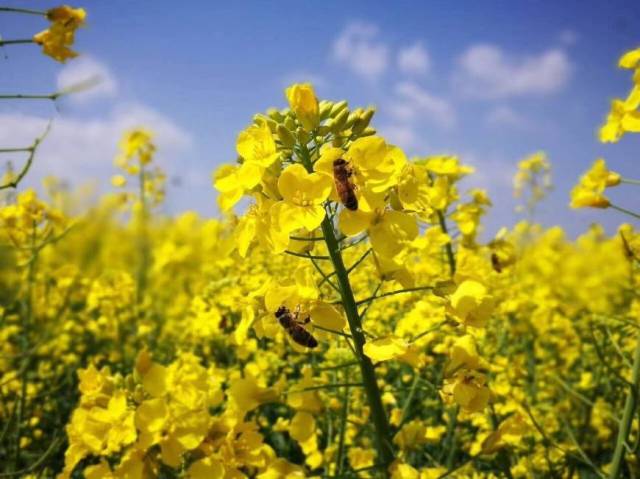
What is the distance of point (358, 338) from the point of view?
169 cm

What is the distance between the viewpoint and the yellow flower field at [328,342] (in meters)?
1.65

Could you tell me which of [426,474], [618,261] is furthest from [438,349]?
[618,261]

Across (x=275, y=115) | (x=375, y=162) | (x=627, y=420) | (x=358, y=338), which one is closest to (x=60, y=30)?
(x=275, y=115)

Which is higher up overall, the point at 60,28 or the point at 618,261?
the point at 618,261

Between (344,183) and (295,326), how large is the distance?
0.44m

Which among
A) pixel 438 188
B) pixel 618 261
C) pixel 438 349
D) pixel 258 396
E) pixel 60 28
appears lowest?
pixel 258 396

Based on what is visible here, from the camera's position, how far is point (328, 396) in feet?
9.91

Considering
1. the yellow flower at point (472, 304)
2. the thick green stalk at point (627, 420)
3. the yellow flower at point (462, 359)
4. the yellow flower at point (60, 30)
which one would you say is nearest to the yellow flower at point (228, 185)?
the yellow flower at point (472, 304)

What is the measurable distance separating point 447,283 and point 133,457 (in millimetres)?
1147

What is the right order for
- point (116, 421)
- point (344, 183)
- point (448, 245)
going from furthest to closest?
1. point (448, 245)
2. point (116, 421)
3. point (344, 183)

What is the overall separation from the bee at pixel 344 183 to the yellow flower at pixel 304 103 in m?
0.21

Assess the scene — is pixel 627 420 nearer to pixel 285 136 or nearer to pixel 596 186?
pixel 596 186

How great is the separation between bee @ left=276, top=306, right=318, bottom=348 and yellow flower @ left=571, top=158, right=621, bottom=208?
72.4 inches

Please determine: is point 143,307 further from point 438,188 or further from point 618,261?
point 618,261
